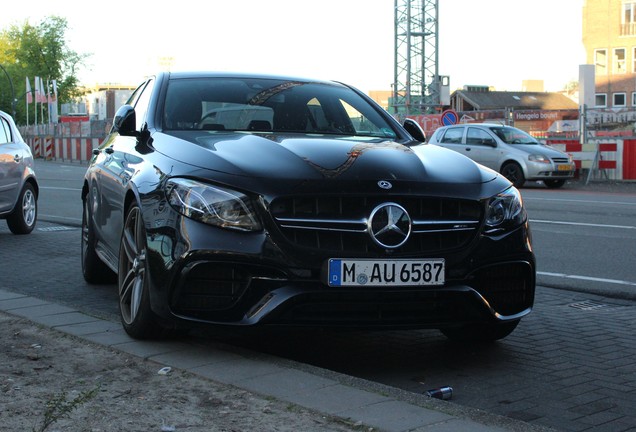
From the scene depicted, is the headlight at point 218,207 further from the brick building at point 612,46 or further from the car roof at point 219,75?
the brick building at point 612,46

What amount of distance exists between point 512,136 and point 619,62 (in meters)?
45.6

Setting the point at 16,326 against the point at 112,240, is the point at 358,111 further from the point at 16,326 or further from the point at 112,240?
the point at 16,326

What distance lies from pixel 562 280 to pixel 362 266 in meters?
4.21

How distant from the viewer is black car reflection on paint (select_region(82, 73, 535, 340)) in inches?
180

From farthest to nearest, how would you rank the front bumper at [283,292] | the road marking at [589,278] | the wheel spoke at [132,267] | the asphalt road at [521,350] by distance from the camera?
the road marking at [589,278] < the wheel spoke at [132,267] < the front bumper at [283,292] < the asphalt road at [521,350]

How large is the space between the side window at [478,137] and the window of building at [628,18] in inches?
1774

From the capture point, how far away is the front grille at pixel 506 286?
4883 millimetres

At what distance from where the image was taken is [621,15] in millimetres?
67188

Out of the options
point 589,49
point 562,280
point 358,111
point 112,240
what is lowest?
point 562,280

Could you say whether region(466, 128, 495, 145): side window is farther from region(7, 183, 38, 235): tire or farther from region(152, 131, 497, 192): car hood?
region(152, 131, 497, 192): car hood

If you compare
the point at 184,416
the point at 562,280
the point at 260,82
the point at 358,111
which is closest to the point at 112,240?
the point at 260,82

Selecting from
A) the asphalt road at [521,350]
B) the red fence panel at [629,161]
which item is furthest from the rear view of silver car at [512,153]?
the asphalt road at [521,350]

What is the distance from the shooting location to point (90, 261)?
7.63 metres

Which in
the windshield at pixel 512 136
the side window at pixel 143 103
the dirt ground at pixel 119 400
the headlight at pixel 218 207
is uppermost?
the side window at pixel 143 103
